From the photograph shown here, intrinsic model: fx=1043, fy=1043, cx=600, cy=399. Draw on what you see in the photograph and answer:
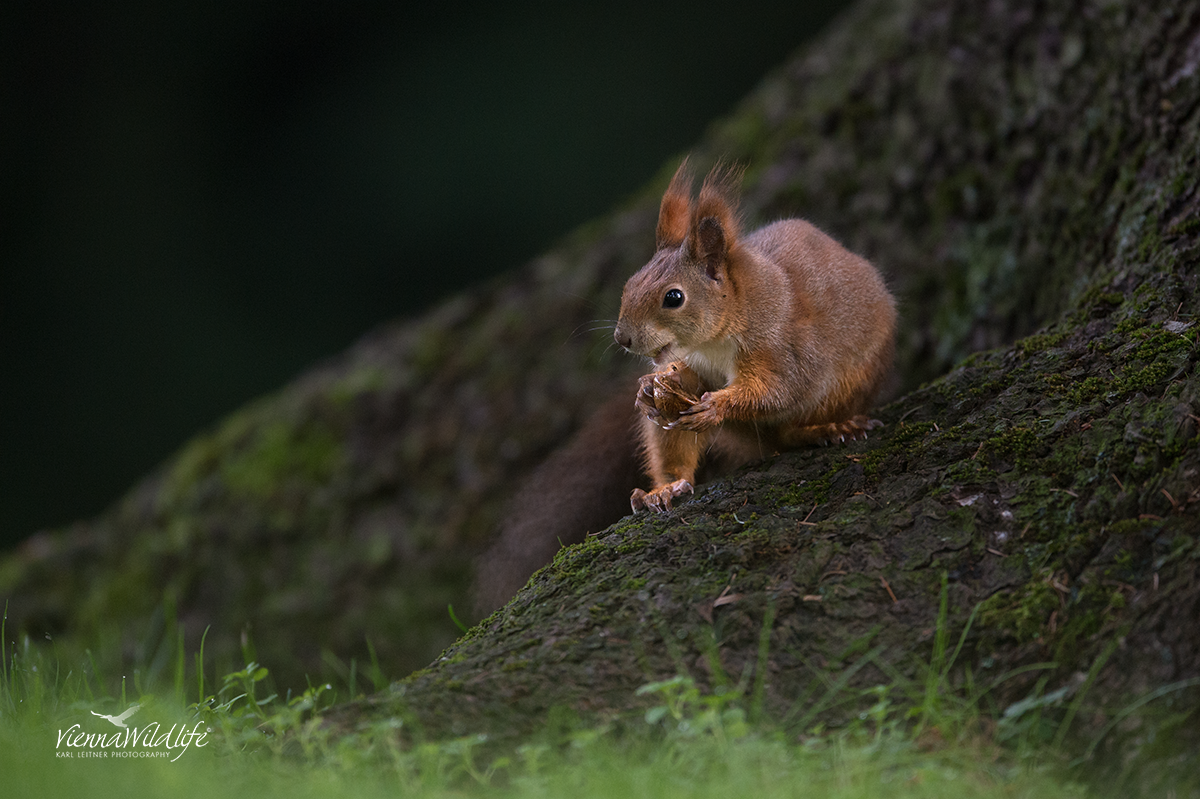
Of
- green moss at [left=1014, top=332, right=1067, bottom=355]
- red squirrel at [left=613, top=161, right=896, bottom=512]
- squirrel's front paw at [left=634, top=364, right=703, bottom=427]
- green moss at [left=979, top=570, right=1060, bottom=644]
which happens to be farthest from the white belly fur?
green moss at [left=979, top=570, right=1060, bottom=644]

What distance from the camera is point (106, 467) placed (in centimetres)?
620

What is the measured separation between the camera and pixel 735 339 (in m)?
2.49

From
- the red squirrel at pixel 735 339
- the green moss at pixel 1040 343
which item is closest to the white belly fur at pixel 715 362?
the red squirrel at pixel 735 339

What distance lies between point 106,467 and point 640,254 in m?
4.01

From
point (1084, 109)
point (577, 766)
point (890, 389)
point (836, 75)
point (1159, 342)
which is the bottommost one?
point (577, 766)

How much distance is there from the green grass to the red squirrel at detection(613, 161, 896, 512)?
786 mm

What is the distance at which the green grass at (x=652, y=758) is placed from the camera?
1.41m

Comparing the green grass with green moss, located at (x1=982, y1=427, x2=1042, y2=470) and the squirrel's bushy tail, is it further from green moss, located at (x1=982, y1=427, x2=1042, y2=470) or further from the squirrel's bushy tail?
the squirrel's bushy tail

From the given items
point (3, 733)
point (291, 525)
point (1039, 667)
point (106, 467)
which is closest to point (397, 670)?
point (291, 525)

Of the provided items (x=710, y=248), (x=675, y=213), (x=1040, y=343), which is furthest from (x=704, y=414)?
(x=1040, y=343)

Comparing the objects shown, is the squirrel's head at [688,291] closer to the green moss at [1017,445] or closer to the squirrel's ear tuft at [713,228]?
the squirrel's ear tuft at [713,228]

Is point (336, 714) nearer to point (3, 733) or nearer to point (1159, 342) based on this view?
point (3, 733)

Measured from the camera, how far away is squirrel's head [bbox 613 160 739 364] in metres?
2.43

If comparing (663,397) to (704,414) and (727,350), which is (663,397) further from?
(727,350)
